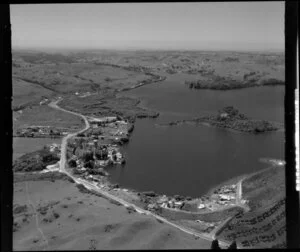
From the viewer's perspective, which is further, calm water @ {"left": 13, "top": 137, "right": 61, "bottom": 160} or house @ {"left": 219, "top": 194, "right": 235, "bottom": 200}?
calm water @ {"left": 13, "top": 137, "right": 61, "bottom": 160}

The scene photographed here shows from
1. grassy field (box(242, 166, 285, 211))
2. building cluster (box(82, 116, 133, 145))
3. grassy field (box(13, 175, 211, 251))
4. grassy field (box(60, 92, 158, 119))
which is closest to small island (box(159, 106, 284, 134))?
grassy field (box(60, 92, 158, 119))

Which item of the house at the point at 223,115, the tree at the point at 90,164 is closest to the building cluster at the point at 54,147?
the tree at the point at 90,164

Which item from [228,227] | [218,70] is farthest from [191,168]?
[218,70]

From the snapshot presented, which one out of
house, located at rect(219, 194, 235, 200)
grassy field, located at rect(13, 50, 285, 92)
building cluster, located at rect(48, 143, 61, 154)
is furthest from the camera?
grassy field, located at rect(13, 50, 285, 92)

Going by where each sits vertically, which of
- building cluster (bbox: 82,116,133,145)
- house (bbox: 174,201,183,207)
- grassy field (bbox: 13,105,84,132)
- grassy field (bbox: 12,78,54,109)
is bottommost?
house (bbox: 174,201,183,207)

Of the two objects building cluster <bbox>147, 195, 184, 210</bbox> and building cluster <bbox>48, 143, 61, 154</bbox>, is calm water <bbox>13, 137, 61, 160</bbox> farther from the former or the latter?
building cluster <bbox>147, 195, 184, 210</bbox>

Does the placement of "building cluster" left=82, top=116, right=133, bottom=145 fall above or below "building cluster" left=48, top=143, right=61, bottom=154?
above

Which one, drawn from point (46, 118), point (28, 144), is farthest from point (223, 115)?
point (28, 144)
